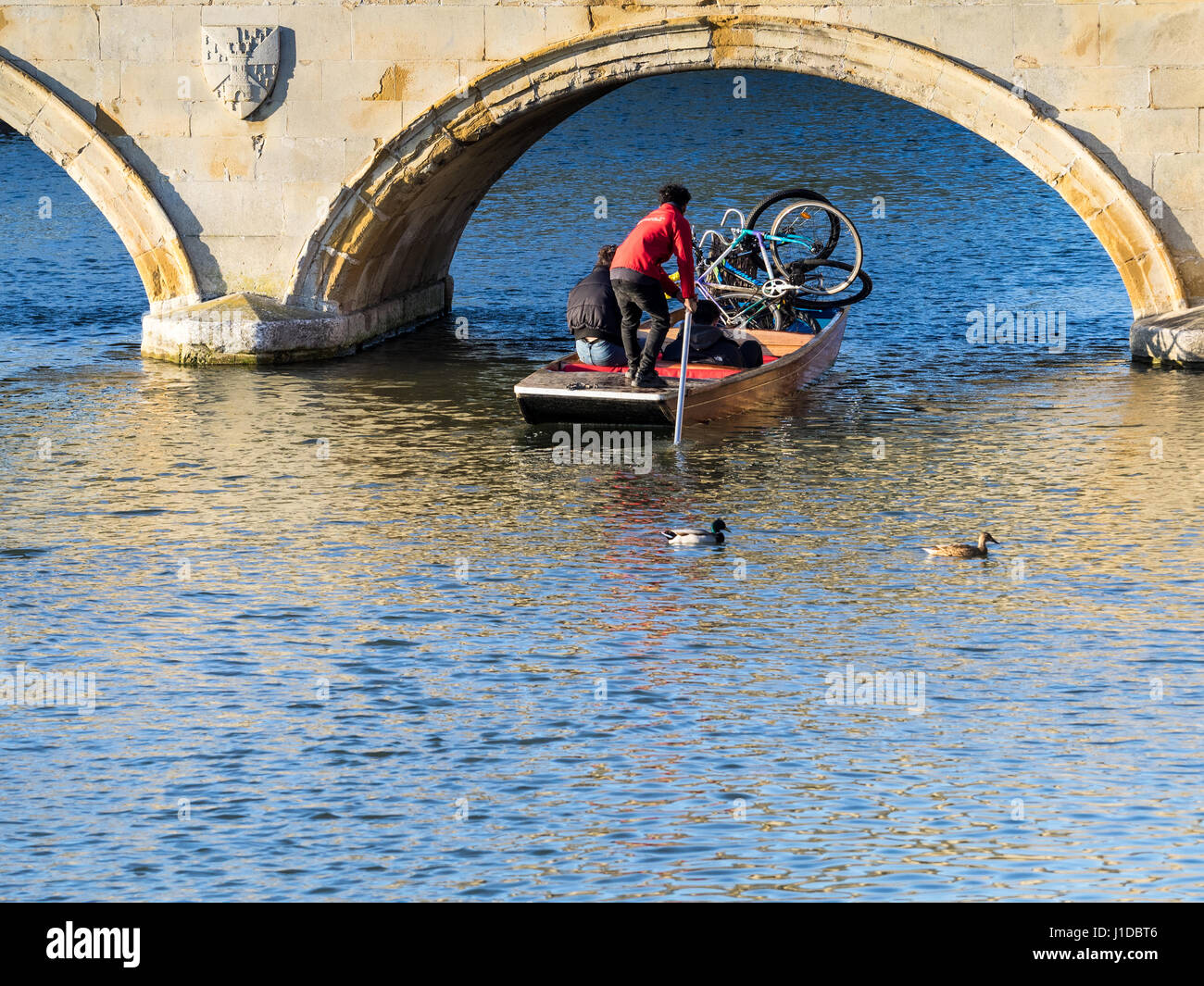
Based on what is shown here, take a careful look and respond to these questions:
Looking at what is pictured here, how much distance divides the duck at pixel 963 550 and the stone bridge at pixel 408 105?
247 inches

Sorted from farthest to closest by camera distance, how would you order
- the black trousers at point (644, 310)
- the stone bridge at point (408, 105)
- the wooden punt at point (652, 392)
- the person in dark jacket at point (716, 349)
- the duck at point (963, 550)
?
the stone bridge at point (408, 105), the person in dark jacket at point (716, 349), the black trousers at point (644, 310), the wooden punt at point (652, 392), the duck at point (963, 550)

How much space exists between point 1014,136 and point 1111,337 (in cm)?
368

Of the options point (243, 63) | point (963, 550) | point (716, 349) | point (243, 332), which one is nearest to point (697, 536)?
point (963, 550)

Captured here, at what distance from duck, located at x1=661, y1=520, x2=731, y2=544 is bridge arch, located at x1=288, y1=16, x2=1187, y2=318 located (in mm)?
5930

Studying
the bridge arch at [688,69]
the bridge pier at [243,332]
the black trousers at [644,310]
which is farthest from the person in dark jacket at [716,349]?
the bridge pier at [243,332]

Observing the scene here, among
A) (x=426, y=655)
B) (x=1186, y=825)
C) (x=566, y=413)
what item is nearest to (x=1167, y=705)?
(x=1186, y=825)

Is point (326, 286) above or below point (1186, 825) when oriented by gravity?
above

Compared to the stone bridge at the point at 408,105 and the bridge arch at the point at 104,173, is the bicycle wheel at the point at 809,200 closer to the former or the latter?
the stone bridge at the point at 408,105

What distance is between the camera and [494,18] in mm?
17359

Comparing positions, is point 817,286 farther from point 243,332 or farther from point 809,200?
point 243,332

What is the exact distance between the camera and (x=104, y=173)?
18.4m

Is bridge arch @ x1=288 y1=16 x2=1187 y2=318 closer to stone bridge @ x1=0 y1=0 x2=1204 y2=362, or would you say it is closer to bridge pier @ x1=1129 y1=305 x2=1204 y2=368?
stone bridge @ x1=0 y1=0 x2=1204 y2=362

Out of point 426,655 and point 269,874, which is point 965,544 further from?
point 269,874

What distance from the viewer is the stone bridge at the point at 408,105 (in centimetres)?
1656
